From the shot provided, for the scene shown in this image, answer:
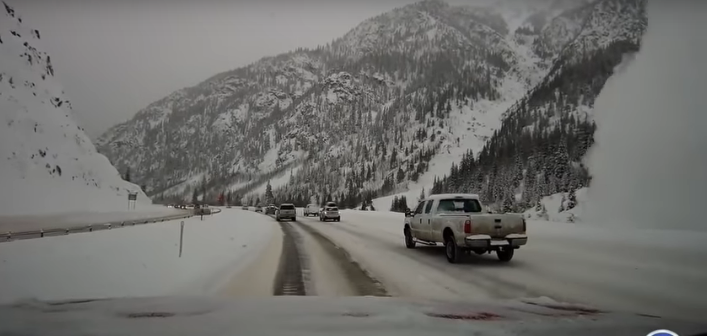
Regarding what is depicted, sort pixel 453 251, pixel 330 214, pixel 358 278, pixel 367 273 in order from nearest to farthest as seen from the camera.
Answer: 1. pixel 358 278
2. pixel 367 273
3. pixel 453 251
4. pixel 330 214

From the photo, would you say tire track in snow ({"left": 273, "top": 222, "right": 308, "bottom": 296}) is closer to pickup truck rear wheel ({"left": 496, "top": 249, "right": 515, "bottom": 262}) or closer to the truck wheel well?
the truck wheel well

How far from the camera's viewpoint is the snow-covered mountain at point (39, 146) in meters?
43.8

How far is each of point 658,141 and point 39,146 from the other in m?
60.7

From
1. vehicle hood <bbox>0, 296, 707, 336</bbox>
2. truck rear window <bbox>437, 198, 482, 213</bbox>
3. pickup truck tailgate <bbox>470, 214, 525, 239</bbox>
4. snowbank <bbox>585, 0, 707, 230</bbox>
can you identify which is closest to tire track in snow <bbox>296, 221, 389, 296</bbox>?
vehicle hood <bbox>0, 296, 707, 336</bbox>

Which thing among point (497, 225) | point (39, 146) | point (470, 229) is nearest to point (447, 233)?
point (470, 229)

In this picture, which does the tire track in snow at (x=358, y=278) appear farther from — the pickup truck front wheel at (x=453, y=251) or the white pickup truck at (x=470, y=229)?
the white pickup truck at (x=470, y=229)

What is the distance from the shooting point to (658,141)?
3148cm

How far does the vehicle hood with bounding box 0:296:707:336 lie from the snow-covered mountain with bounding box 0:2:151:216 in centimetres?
3885

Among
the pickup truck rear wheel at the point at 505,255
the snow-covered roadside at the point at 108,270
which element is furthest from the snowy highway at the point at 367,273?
the pickup truck rear wheel at the point at 505,255

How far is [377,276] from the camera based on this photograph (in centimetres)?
1024

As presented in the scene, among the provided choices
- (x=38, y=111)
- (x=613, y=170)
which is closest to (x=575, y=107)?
(x=613, y=170)

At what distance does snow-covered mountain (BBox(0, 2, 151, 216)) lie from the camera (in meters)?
43.8

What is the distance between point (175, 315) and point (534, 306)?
17.2 ft

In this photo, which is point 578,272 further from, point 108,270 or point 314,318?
point 108,270
